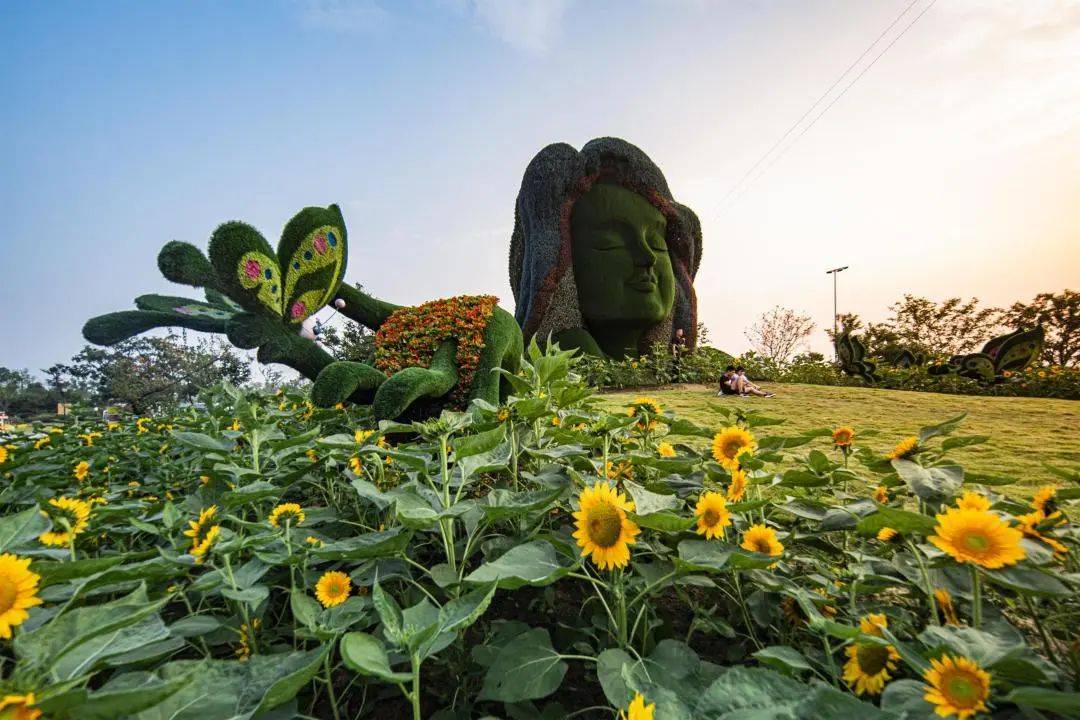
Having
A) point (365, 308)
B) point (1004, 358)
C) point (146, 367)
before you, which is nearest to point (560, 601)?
point (365, 308)

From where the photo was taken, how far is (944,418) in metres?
4.54

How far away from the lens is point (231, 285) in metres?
2.73

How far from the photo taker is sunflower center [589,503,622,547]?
837mm

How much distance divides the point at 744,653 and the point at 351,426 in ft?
6.01

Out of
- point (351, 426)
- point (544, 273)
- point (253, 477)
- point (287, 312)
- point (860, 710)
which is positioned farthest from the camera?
point (544, 273)

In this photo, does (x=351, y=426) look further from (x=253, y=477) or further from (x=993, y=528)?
(x=993, y=528)

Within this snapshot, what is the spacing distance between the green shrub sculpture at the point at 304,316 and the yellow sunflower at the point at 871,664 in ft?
6.81

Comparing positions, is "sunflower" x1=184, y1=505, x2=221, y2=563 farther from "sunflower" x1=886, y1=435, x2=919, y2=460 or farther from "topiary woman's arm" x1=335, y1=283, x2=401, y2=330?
"topiary woman's arm" x1=335, y1=283, x2=401, y2=330

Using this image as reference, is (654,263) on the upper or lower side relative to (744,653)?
upper

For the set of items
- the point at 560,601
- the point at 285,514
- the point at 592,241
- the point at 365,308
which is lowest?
the point at 560,601

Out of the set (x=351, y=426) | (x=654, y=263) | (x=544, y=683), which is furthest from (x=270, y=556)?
(x=654, y=263)

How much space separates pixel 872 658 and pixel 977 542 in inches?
8.8

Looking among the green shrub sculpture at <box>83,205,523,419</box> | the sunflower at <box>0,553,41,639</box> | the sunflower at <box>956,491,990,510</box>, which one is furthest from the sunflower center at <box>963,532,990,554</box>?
the green shrub sculpture at <box>83,205,523,419</box>

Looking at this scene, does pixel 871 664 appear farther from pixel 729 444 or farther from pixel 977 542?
pixel 729 444
